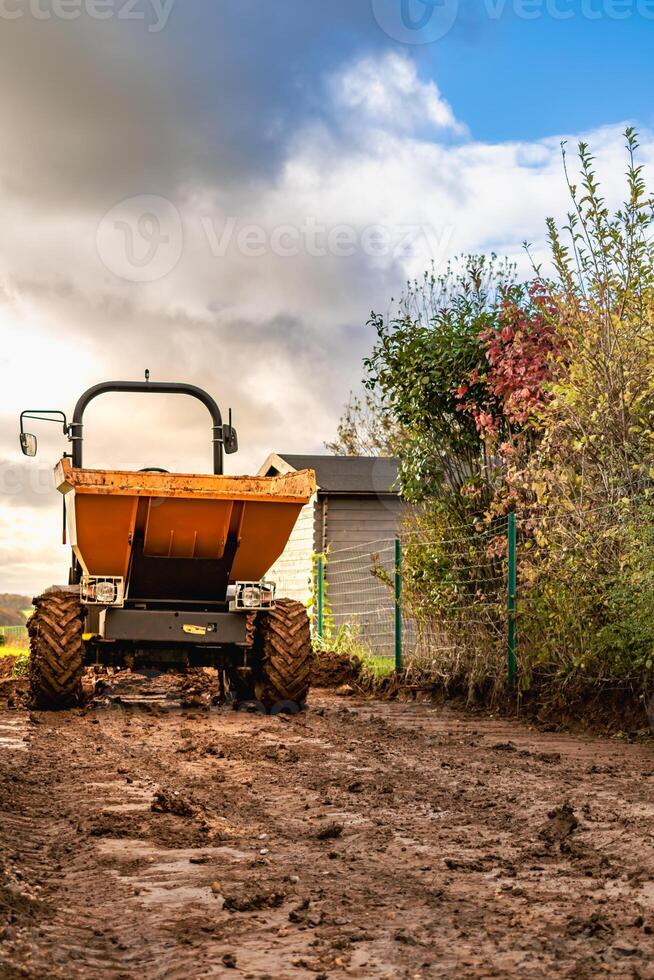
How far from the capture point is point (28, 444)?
38.7 ft

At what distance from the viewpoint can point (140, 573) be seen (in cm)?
1208

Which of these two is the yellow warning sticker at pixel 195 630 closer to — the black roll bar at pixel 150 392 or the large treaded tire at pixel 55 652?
the large treaded tire at pixel 55 652

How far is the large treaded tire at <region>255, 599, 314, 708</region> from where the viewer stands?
11891mm

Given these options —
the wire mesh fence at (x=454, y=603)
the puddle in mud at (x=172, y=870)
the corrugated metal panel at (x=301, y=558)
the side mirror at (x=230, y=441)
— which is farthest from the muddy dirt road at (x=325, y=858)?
the corrugated metal panel at (x=301, y=558)

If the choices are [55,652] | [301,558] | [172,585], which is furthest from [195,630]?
[301,558]

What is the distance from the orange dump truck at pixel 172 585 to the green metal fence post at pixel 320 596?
7.41 m

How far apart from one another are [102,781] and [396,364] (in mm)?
7863

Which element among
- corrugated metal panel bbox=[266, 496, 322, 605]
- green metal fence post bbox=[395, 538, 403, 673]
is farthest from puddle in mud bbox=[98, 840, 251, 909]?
corrugated metal panel bbox=[266, 496, 322, 605]

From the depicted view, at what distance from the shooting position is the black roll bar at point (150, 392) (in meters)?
13.0

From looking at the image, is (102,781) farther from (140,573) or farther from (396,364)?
(396,364)

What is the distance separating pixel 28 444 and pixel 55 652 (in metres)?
2.17

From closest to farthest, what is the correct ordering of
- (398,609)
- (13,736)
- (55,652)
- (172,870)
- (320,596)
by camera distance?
1. (172,870)
2. (13,736)
3. (55,652)
4. (398,609)
5. (320,596)

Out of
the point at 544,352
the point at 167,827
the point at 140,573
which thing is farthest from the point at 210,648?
the point at 167,827

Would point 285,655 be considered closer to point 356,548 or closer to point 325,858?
point 325,858
